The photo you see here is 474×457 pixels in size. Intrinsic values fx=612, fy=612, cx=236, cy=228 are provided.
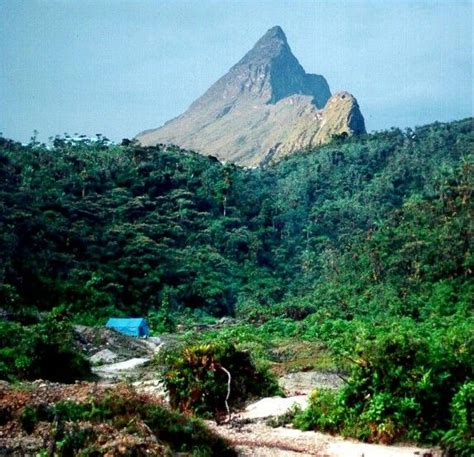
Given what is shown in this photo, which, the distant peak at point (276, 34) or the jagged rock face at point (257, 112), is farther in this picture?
the distant peak at point (276, 34)

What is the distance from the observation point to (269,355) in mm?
22922

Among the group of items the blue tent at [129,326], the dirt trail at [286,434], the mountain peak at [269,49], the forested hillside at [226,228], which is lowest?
the blue tent at [129,326]

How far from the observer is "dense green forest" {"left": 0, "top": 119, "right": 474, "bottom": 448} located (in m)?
34.0

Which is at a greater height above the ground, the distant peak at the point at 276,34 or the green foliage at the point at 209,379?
the distant peak at the point at 276,34

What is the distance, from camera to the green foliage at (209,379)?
11.9m

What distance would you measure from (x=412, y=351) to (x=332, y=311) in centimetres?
2455

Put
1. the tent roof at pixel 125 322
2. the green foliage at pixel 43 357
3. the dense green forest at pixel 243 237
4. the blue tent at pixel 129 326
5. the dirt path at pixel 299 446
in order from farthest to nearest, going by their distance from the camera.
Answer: the dense green forest at pixel 243 237 < the tent roof at pixel 125 322 < the blue tent at pixel 129 326 < the green foliage at pixel 43 357 < the dirt path at pixel 299 446

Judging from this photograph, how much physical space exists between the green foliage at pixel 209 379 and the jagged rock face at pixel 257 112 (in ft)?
265

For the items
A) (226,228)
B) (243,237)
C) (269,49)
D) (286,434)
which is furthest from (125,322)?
(269,49)

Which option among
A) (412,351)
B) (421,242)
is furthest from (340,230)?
(412,351)

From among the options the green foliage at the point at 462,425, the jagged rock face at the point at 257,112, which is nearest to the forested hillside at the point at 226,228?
the green foliage at the point at 462,425

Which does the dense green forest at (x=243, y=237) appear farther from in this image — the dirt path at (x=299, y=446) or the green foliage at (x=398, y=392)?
the green foliage at (x=398, y=392)

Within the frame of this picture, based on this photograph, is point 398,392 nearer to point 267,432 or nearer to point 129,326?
point 267,432

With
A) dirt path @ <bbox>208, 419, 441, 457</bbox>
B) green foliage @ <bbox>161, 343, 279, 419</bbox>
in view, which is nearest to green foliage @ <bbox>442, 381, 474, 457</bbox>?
dirt path @ <bbox>208, 419, 441, 457</bbox>
